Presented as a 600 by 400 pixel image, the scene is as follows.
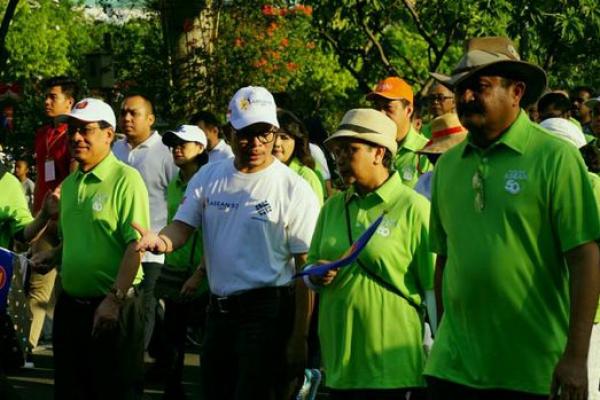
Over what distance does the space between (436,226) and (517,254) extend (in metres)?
0.57

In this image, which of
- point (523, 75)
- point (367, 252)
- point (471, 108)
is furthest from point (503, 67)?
point (367, 252)

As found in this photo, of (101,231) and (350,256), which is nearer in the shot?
(350,256)

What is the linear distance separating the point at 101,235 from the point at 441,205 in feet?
11.0

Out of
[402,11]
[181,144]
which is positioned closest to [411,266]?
[181,144]

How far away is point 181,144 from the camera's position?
12906 mm

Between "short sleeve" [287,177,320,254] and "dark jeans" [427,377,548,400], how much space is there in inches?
92.2

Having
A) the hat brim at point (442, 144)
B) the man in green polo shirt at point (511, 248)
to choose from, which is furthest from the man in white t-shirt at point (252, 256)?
the man in green polo shirt at point (511, 248)

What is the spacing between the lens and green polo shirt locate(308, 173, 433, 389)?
25.6 ft

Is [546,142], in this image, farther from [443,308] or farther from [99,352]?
[99,352]

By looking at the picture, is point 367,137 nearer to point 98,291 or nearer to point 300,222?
point 300,222

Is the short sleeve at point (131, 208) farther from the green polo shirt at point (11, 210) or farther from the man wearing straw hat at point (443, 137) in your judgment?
the man wearing straw hat at point (443, 137)

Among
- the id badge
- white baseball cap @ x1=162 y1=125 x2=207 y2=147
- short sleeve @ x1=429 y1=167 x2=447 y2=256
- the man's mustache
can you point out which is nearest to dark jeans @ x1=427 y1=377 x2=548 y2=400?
short sleeve @ x1=429 y1=167 x2=447 y2=256

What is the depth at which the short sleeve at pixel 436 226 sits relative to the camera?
6.60 meters

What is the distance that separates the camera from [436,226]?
666 cm
